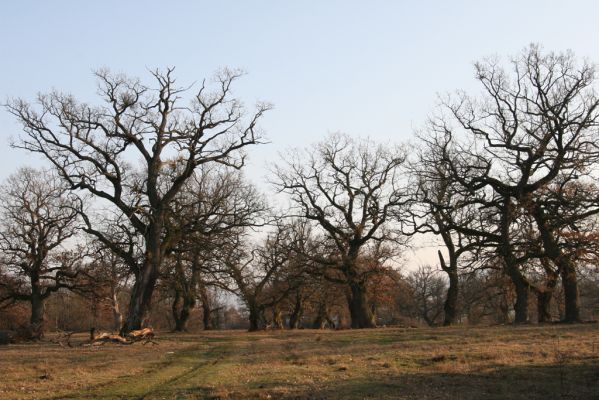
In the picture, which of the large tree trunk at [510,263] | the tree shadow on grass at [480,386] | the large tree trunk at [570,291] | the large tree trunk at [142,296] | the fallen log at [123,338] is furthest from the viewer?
the large tree trunk at [510,263]

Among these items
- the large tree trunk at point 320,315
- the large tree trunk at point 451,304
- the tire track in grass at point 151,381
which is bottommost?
the large tree trunk at point 320,315

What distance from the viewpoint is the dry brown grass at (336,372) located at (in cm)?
1149

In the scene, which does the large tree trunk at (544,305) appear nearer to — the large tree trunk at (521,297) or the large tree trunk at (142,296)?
the large tree trunk at (521,297)

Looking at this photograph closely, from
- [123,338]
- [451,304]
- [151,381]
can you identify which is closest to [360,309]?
[451,304]

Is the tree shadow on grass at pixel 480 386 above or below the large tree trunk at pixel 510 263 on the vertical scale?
below

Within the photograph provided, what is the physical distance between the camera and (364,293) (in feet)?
130

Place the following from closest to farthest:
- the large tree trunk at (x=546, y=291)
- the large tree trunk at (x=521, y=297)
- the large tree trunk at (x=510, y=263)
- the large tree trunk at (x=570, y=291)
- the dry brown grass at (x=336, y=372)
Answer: the dry brown grass at (x=336, y=372), the large tree trunk at (x=570, y=291), the large tree trunk at (x=510, y=263), the large tree trunk at (x=546, y=291), the large tree trunk at (x=521, y=297)

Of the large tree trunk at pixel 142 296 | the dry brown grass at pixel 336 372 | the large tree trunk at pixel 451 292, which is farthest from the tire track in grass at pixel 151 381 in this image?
the large tree trunk at pixel 451 292

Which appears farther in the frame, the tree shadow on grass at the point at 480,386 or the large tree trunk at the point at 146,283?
the large tree trunk at the point at 146,283

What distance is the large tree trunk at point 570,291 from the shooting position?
2862 centimetres

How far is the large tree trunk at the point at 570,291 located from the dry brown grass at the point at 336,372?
7.58 metres

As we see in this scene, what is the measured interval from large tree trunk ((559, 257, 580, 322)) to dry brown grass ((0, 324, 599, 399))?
758cm

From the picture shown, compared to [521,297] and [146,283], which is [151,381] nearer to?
Answer: [146,283]

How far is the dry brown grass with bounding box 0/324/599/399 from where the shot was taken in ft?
37.7
